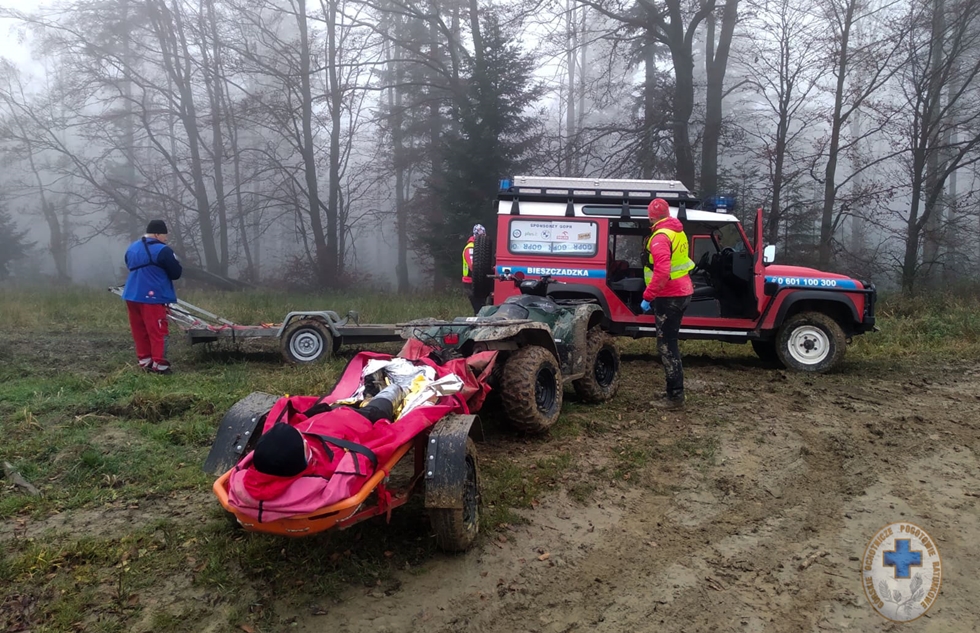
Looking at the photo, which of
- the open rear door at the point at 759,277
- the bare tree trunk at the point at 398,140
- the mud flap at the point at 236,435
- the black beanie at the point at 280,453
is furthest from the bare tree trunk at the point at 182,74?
the black beanie at the point at 280,453

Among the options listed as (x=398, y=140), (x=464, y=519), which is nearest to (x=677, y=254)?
(x=464, y=519)

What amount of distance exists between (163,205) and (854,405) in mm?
30970

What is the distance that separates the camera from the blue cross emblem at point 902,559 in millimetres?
3336

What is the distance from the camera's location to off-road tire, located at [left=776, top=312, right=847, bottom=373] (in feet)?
26.9

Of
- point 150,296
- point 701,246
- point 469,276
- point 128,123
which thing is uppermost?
point 128,123

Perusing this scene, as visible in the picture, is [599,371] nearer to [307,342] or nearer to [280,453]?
[307,342]

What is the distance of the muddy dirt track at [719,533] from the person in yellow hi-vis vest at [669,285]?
0.42 metres

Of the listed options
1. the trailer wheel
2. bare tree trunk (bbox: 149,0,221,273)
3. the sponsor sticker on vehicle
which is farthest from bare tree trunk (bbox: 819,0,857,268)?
bare tree trunk (bbox: 149,0,221,273)

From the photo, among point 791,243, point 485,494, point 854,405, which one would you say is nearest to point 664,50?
point 791,243

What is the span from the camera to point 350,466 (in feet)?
9.32

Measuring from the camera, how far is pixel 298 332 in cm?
797

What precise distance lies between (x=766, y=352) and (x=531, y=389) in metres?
5.61

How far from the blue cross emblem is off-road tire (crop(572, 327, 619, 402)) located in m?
3.05

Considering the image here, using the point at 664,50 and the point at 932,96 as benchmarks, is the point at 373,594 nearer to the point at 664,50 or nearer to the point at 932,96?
the point at 932,96
